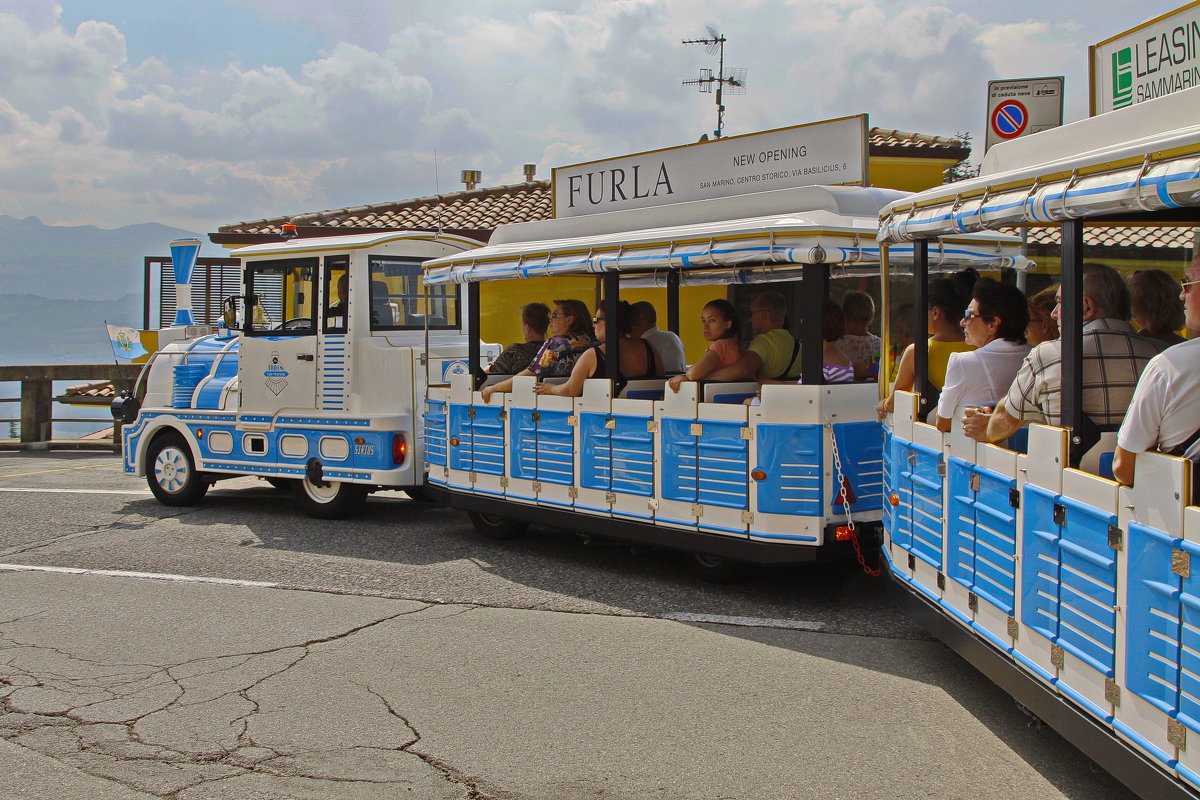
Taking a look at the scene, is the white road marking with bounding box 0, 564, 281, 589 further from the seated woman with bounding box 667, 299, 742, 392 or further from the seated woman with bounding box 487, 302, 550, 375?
the seated woman with bounding box 667, 299, 742, 392

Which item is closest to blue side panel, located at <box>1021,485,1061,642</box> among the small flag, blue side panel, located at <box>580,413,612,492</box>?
blue side panel, located at <box>580,413,612,492</box>

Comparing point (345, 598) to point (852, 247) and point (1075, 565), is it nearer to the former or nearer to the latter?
point (852, 247)

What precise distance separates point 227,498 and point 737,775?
27.9ft

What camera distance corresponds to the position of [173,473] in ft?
35.0

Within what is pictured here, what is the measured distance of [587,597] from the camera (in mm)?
6914


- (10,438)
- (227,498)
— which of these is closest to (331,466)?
(227,498)

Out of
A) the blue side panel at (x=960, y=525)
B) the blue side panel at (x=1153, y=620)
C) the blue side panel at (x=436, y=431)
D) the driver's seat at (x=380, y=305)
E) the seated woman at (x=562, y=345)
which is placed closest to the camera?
the blue side panel at (x=1153, y=620)

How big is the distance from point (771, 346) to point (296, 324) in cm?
462

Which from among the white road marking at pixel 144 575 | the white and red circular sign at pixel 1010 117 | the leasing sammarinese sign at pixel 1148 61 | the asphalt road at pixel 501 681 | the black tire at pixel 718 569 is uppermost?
the white and red circular sign at pixel 1010 117

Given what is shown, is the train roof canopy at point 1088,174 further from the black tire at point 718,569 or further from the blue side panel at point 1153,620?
the black tire at point 718,569

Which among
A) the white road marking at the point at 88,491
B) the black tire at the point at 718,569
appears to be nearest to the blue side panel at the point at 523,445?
the black tire at the point at 718,569

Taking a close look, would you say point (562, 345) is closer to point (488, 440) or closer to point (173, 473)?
point (488, 440)

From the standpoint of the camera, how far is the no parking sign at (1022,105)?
27.1 ft

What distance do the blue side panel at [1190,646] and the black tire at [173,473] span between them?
366 inches
